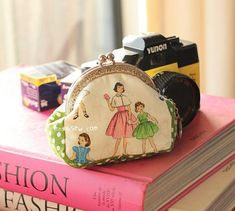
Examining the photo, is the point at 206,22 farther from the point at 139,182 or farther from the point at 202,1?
the point at 139,182

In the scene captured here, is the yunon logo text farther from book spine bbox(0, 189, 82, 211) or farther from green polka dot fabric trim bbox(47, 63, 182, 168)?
book spine bbox(0, 189, 82, 211)

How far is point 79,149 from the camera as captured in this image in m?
0.54

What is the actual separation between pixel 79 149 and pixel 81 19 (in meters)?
0.59

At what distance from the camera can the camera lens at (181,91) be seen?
61 centimetres

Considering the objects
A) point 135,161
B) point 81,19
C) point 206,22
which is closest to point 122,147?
point 135,161

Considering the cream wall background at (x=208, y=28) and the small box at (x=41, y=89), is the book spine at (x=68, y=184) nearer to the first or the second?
the small box at (x=41, y=89)

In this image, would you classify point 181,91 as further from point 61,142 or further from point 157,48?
point 61,142

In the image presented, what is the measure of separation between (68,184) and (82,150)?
A: 0.04 metres

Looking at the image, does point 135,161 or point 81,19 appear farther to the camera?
point 81,19

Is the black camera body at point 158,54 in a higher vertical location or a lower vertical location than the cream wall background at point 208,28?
higher

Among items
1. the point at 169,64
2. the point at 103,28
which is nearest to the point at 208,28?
the point at 103,28

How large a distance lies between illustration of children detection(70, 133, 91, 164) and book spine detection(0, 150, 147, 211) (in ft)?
0.05

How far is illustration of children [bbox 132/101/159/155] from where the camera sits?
55 centimetres

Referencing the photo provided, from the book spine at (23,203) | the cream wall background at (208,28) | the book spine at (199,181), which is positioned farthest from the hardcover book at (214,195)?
the cream wall background at (208,28)
